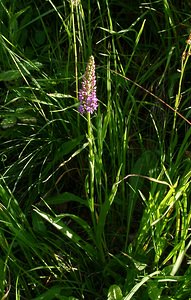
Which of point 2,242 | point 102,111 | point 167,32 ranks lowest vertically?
point 2,242

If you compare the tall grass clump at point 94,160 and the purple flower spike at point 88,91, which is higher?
the purple flower spike at point 88,91

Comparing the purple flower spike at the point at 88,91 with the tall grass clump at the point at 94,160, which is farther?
the tall grass clump at the point at 94,160

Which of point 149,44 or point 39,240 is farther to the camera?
point 149,44

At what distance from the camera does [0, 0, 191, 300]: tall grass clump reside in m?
1.83

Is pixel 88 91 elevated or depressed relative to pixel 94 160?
elevated

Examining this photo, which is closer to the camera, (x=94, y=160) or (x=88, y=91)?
(x=88, y=91)

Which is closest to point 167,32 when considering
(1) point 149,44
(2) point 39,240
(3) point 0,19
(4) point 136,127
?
(1) point 149,44

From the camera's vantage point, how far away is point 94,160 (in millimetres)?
1858

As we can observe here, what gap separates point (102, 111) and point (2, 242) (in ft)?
1.97

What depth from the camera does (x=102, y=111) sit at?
2.20 m

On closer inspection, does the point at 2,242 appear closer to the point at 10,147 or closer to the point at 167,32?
the point at 10,147

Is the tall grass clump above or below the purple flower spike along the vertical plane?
below

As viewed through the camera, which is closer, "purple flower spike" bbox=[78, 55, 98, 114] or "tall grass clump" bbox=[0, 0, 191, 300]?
"purple flower spike" bbox=[78, 55, 98, 114]

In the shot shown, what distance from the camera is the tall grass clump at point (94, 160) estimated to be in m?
1.83
